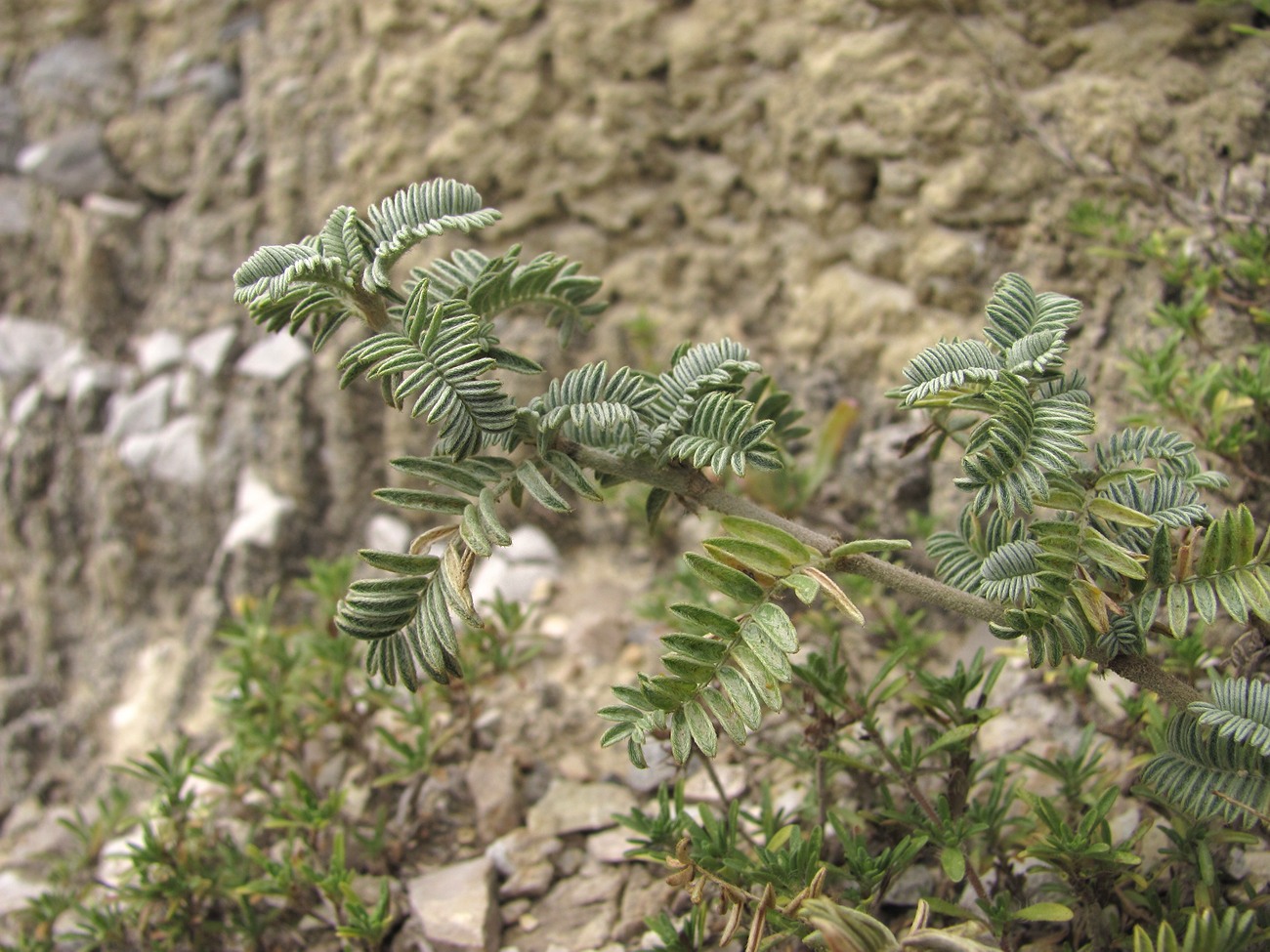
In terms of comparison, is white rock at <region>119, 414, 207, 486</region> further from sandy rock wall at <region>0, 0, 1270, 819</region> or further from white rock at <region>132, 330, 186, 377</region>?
white rock at <region>132, 330, 186, 377</region>

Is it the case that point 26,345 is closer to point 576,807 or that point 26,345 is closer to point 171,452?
point 171,452

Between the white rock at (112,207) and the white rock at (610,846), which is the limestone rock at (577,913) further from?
the white rock at (112,207)

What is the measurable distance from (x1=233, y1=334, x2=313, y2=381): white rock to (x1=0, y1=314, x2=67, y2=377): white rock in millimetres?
1012

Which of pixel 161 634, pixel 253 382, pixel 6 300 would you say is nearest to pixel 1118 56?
pixel 253 382

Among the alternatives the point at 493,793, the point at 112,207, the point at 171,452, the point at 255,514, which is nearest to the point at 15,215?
the point at 112,207

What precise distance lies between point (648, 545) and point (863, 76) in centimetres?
161

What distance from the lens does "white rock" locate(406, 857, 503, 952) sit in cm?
207

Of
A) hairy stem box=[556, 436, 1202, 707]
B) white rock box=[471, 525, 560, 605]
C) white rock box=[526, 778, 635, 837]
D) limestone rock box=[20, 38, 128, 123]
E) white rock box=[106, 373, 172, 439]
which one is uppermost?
limestone rock box=[20, 38, 128, 123]

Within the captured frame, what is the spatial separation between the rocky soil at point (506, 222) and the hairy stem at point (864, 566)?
A: 1030 mm

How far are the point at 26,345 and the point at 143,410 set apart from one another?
77cm

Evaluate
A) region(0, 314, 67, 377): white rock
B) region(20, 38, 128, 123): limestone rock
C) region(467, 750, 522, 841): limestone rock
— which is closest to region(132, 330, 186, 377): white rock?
region(0, 314, 67, 377): white rock

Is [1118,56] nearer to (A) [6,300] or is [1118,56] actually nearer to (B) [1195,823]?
(B) [1195,823]

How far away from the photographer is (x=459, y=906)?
7.00 feet

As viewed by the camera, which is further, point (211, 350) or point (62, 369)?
point (62, 369)
